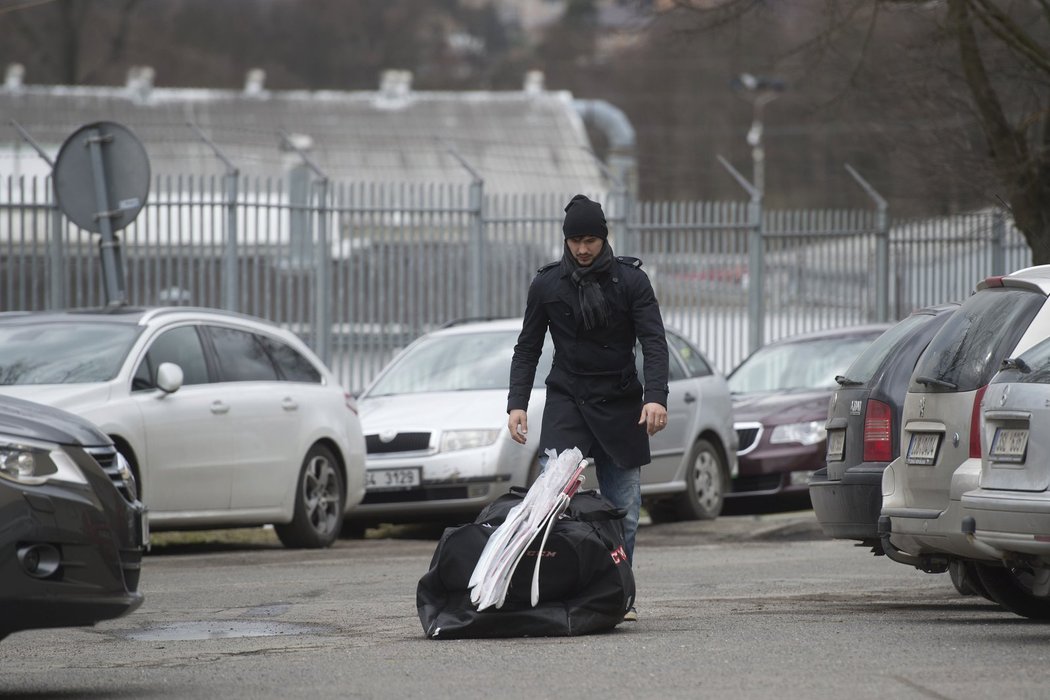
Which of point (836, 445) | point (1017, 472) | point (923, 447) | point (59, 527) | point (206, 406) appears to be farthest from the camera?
point (206, 406)

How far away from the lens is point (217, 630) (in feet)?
27.7

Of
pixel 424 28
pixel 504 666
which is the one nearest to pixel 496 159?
pixel 424 28

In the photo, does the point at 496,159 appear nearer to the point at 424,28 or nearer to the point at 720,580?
the point at 424,28

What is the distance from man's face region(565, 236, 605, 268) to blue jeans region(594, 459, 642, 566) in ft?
2.94

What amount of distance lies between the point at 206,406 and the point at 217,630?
3.95m

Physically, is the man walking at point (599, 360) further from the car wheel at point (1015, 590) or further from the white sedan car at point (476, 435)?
the white sedan car at point (476, 435)

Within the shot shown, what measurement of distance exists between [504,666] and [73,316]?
19.7ft

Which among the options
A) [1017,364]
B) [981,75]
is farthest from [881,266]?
[1017,364]

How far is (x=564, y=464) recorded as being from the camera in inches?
315

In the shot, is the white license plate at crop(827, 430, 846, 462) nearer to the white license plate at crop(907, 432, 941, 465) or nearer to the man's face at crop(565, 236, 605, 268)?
the white license plate at crop(907, 432, 941, 465)

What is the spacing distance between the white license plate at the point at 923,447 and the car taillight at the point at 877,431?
1.98 feet

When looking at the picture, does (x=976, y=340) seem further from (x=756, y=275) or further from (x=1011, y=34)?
(x=756, y=275)

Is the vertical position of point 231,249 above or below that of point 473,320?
above

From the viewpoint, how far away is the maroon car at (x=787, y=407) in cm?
1561
